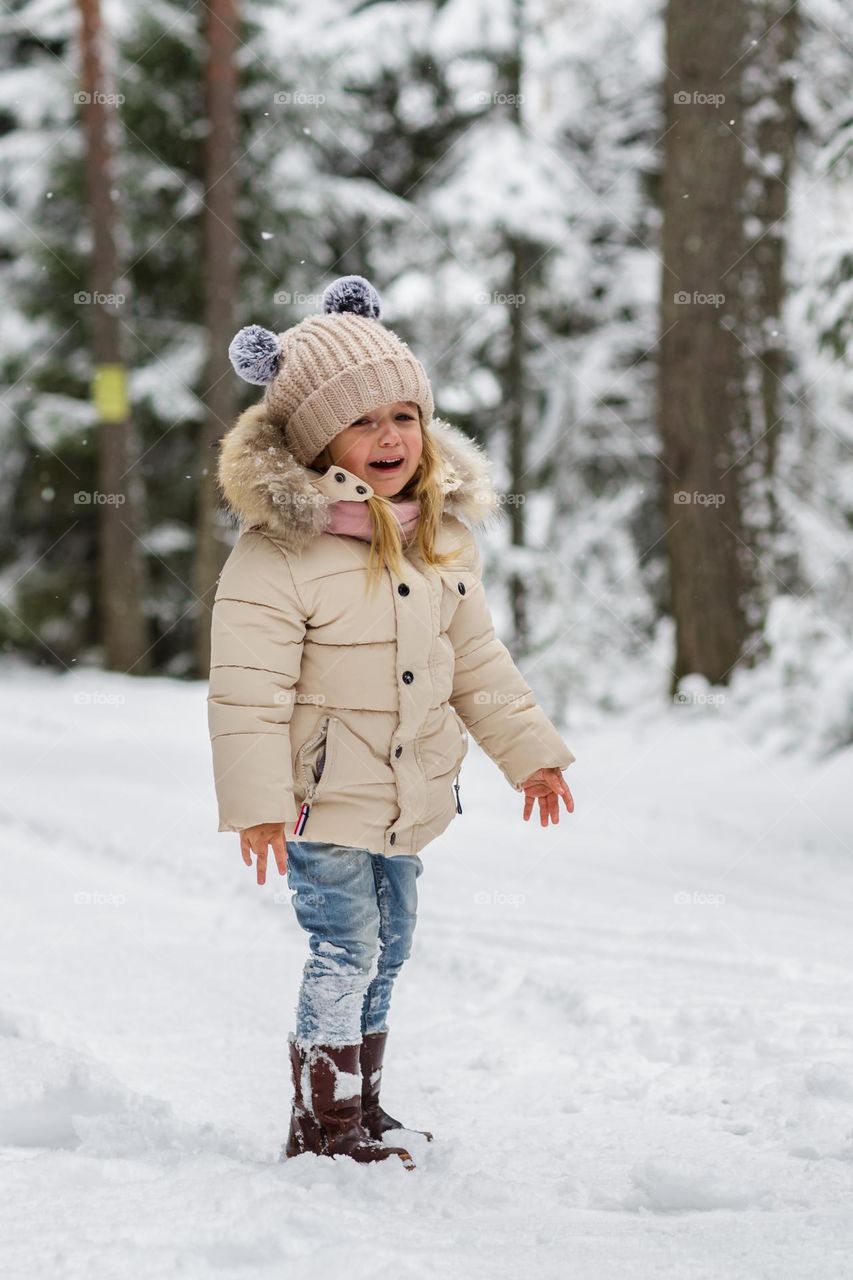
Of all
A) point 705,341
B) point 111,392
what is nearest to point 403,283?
point 111,392

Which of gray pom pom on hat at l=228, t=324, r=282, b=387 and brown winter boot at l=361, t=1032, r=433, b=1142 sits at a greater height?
gray pom pom on hat at l=228, t=324, r=282, b=387

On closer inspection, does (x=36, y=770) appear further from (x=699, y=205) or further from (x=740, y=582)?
(x=699, y=205)

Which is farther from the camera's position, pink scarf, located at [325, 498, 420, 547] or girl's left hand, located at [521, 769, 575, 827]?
girl's left hand, located at [521, 769, 575, 827]

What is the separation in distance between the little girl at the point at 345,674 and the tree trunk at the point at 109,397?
36.7 ft

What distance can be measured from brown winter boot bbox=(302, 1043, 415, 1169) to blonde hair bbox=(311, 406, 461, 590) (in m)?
0.98

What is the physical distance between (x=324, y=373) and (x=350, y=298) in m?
0.31

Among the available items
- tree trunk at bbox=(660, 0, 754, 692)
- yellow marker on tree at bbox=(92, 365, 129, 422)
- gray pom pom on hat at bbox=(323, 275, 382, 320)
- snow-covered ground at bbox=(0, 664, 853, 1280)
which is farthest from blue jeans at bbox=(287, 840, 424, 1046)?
yellow marker on tree at bbox=(92, 365, 129, 422)

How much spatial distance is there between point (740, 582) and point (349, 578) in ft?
18.3

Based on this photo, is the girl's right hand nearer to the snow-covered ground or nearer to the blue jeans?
the blue jeans

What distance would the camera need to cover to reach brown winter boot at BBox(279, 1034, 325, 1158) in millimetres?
2707

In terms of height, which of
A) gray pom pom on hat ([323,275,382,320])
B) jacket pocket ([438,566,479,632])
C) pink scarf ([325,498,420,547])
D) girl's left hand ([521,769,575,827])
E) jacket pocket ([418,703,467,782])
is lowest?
girl's left hand ([521,769,575,827])

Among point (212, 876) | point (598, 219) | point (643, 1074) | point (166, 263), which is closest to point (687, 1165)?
point (643, 1074)

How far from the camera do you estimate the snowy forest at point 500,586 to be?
2.69 metres

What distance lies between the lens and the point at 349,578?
2.71 m
